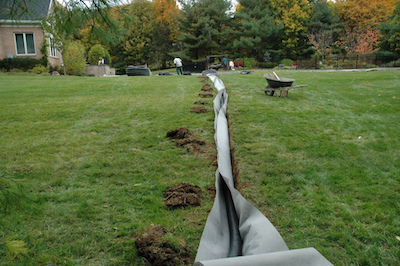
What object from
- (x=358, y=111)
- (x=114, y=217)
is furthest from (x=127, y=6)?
(x=358, y=111)

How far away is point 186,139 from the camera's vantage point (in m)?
4.72

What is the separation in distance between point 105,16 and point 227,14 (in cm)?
3611

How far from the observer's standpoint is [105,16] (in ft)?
12.4

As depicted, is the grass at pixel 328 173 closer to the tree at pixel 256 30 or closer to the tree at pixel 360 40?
the tree at pixel 360 40

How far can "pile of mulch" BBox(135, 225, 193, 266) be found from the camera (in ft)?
6.98

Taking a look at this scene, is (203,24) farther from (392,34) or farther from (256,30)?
(392,34)

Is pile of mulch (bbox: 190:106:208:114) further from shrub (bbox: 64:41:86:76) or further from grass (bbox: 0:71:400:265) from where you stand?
shrub (bbox: 64:41:86:76)

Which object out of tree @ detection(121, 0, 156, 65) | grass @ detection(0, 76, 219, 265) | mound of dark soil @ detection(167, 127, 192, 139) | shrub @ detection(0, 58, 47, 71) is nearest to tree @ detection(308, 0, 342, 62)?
tree @ detection(121, 0, 156, 65)

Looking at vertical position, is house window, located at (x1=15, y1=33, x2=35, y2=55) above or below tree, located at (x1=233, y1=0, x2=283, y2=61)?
below

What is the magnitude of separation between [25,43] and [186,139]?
23426 millimetres

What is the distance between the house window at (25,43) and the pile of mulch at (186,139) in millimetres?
22774

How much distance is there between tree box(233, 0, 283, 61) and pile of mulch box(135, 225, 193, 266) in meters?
32.0

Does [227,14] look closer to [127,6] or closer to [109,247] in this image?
[127,6]

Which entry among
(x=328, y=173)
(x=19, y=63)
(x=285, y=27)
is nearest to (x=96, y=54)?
(x=19, y=63)
